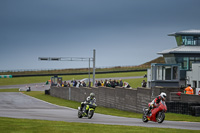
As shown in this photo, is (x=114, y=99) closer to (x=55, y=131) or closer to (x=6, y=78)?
(x=55, y=131)

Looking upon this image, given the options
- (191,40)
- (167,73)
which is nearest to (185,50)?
(191,40)

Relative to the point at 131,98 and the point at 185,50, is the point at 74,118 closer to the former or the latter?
the point at 131,98

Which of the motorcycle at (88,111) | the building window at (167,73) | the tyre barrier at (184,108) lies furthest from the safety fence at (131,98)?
the building window at (167,73)

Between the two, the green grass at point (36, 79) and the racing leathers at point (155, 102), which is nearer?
the racing leathers at point (155, 102)

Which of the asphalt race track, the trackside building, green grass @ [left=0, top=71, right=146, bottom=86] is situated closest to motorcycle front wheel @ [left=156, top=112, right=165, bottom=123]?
the asphalt race track

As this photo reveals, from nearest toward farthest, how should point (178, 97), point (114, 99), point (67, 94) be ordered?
point (178, 97) → point (114, 99) → point (67, 94)

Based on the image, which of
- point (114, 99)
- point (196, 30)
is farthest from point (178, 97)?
point (196, 30)

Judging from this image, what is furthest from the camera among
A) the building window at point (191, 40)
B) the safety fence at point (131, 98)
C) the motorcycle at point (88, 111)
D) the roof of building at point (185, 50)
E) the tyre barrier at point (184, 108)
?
the building window at point (191, 40)

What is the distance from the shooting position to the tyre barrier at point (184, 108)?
22250 mm

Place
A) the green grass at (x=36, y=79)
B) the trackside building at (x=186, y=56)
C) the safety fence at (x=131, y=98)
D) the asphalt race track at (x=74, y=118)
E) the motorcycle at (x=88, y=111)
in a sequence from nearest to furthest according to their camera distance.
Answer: the asphalt race track at (x=74, y=118) → the motorcycle at (x=88, y=111) → the safety fence at (x=131, y=98) → the trackside building at (x=186, y=56) → the green grass at (x=36, y=79)

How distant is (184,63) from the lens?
188ft

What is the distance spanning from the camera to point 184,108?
2345 cm

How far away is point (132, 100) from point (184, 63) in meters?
26.8

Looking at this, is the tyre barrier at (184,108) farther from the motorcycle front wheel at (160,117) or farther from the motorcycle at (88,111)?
the motorcycle at (88,111)
